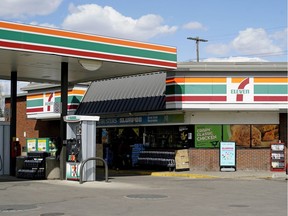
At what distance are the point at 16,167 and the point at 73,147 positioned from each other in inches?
172

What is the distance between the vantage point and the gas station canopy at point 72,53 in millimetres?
19188

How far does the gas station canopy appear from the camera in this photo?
1919cm

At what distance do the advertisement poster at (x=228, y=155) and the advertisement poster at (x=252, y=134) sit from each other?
2.72 feet

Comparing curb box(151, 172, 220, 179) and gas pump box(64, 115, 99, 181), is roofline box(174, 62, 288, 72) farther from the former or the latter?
gas pump box(64, 115, 99, 181)

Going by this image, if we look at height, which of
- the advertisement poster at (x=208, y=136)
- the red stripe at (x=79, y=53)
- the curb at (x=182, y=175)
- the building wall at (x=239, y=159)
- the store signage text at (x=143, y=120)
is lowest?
the curb at (x=182, y=175)

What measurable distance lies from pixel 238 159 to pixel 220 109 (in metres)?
2.79

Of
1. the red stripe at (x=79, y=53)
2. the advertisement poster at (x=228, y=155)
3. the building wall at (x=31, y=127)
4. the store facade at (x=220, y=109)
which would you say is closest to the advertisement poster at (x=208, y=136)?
the store facade at (x=220, y=109)

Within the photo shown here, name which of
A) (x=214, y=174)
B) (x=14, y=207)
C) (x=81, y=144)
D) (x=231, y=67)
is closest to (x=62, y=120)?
(x=81, y=144)

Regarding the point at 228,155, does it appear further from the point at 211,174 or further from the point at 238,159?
the point at 211,174

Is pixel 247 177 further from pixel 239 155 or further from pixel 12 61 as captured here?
pixel 12 61

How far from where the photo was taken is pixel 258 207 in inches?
520

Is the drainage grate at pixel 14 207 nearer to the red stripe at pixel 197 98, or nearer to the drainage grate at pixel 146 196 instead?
the drainage grate at pixel 146 196

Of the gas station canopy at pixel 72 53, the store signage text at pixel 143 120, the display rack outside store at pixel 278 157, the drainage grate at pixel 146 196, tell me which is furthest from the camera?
the store signage text at pixel 143 120

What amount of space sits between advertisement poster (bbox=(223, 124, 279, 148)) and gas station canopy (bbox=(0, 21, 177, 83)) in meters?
6.11
